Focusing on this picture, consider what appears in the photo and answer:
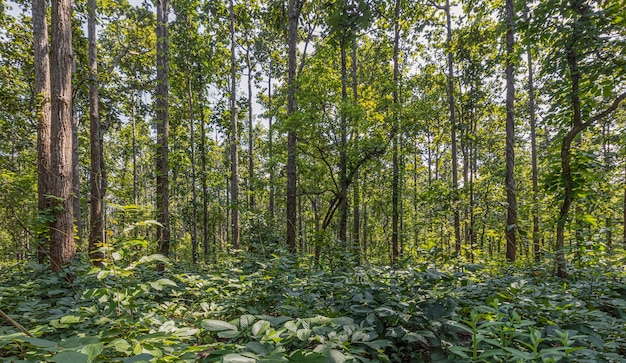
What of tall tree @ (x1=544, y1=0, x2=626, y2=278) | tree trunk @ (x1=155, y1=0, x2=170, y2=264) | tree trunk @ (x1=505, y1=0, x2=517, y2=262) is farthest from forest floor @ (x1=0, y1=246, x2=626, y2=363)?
tree trunk @ (x1=155, y1=0, x2=170, y2=264)

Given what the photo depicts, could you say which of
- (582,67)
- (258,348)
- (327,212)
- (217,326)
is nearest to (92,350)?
(217,326)

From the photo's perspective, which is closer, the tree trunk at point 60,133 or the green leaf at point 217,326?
the green leaf at point 217,326

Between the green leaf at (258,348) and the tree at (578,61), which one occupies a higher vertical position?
the tree at (578,61)

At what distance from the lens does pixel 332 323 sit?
1.45m

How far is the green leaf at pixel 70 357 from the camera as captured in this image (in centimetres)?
82

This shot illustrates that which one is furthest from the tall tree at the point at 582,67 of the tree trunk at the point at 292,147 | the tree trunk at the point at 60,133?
the tree trunk at the point at 60,133

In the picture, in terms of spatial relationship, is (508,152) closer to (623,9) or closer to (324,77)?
(623,9)

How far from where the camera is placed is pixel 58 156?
4633mm

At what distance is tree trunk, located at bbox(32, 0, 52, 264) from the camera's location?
4793mm

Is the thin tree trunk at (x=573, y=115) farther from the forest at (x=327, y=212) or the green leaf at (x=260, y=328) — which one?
the green leaf at (x=260, y=328)

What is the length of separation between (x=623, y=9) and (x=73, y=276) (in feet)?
26.0

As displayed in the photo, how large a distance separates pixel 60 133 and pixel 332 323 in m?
5.65

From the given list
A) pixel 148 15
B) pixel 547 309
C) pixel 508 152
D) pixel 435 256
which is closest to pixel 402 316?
pixel 547 309

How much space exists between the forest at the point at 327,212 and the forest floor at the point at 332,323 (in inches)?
0.7
